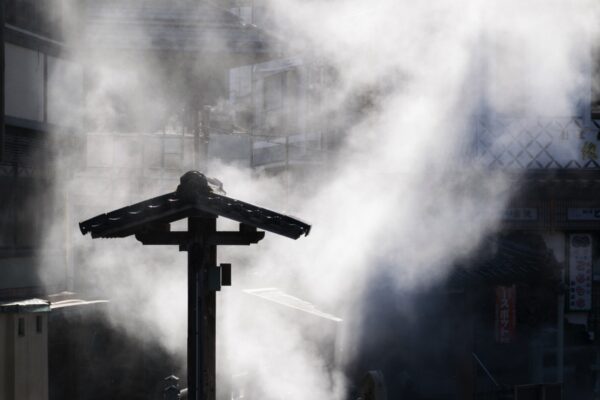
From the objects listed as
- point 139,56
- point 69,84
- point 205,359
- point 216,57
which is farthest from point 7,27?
point 205,359

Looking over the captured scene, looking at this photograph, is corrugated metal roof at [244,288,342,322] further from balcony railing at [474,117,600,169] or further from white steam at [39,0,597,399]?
balcony railing at [474,117,600,169]

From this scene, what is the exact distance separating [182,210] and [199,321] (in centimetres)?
104

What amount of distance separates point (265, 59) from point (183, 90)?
7.10 ft

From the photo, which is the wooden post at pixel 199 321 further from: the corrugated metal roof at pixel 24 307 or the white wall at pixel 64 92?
the white wall at pixel 64 92

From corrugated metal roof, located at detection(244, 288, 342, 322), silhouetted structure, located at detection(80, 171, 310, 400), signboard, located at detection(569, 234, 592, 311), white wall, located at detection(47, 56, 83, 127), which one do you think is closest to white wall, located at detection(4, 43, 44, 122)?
white wall, located at detection(47, 56, 83, 127)

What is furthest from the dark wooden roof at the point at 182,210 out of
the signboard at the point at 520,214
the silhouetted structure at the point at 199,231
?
the signboard at the point at 520,214

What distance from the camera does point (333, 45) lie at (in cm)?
1666

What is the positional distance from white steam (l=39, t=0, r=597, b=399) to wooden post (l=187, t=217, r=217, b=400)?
6624 millimetres

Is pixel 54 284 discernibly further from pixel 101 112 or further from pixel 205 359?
pixel 205 359

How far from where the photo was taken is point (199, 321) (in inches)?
255

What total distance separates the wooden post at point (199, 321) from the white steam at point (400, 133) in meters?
6.62

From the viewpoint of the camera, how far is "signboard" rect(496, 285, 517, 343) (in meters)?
13.9

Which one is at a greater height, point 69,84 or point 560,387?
point 69,84

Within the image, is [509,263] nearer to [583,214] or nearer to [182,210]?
[583,214]
